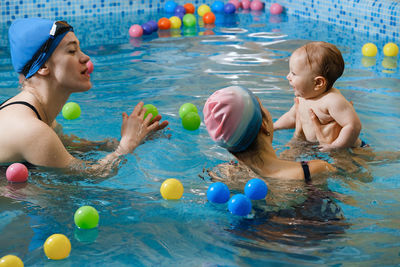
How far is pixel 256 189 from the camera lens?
360 centimetres

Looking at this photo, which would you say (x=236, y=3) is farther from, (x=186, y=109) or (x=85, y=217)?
(x=85, y=217)

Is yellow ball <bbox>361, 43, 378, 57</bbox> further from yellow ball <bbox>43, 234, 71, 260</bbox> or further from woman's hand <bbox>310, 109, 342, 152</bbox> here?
yellow ball <bbox>43, 234, 71, 260</bbox>

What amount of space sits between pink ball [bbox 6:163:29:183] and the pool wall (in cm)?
649

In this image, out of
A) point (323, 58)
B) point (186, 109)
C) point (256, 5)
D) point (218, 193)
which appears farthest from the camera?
point (256, 5)

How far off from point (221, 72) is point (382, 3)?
138 inches

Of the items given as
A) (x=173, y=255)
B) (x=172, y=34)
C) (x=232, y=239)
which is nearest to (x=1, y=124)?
(x=173, y=255)

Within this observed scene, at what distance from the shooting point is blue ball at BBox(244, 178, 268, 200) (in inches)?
141

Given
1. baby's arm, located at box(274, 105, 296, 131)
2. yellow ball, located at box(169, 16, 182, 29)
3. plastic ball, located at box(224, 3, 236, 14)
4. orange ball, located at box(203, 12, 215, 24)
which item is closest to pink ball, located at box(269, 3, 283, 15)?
plastic ball, located at box(224, 3, 236, 14)

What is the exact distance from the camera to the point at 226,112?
3203 mm

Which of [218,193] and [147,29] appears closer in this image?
[218,193]

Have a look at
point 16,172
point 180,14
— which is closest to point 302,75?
point 16,172

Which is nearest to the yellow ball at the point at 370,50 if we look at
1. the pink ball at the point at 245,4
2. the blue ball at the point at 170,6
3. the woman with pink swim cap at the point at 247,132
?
the pink ball at the point at 245,4

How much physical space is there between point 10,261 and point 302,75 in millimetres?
2499

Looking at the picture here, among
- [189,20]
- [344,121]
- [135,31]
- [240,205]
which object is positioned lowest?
[240,205]
